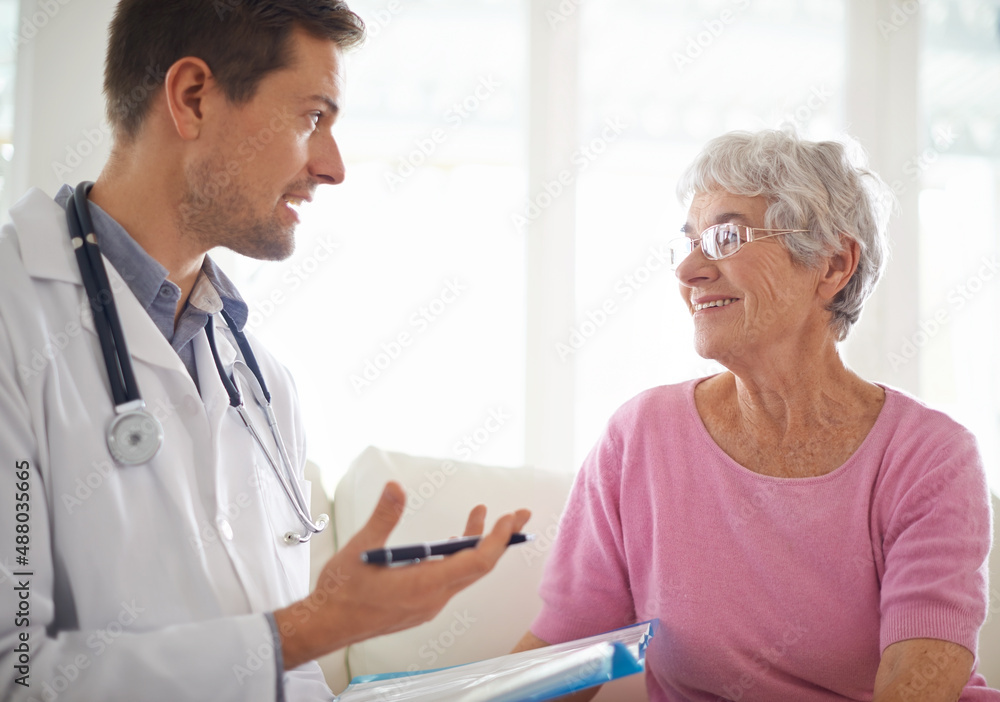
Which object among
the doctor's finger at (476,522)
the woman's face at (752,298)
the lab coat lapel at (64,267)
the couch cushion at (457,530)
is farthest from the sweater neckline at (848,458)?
the lab coat lapel at (64,267)

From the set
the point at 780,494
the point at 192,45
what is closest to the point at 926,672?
the point at 780,494

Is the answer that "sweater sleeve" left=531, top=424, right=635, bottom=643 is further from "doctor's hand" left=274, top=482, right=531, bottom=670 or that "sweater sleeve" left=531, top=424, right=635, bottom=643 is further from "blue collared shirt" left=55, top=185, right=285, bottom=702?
"blue collared shirt" left=55, top=185, right=285, bottom=702

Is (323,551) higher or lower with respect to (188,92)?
lower

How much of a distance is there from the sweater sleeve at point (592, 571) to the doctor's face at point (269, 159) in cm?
82

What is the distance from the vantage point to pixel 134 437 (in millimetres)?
1023

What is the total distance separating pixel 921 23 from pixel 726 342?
2.17 metres

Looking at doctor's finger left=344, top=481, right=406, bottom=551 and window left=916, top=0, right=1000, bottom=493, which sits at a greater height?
window left=916, top=0, right=1000, bottom=493

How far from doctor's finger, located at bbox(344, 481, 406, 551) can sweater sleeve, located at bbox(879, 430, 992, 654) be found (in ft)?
3.07

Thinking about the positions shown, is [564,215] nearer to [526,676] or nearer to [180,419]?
[180,419]

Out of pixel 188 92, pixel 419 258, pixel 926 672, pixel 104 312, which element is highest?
pixel 188 92

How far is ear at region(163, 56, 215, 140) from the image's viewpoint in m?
1.21

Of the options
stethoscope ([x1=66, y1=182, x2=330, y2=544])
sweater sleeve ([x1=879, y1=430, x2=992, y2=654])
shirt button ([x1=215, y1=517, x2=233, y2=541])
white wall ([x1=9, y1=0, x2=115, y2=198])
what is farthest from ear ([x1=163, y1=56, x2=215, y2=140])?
sweater sleeve ([x1=879, y1=430, x2=992, y2=654])

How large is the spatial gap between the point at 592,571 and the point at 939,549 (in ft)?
2.11

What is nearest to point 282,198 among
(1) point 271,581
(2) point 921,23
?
(1) point 271,581
